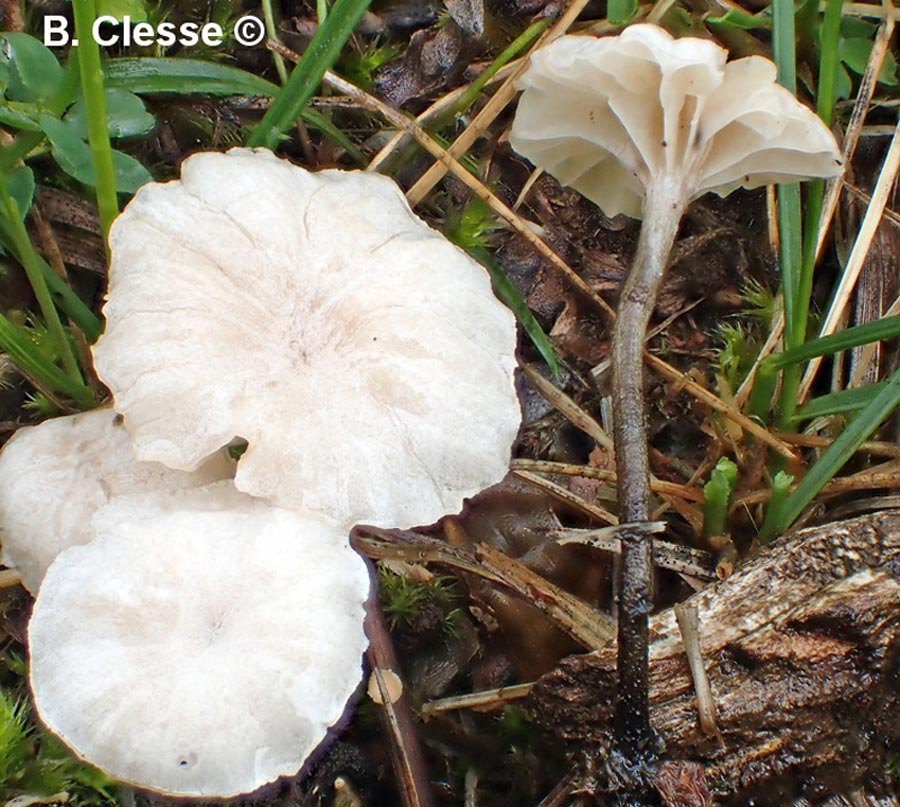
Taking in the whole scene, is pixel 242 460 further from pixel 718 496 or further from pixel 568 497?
pixel 718 496

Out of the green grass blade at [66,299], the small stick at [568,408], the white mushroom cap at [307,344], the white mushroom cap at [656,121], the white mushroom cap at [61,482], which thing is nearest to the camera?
the white mushroom cap at [307,344]

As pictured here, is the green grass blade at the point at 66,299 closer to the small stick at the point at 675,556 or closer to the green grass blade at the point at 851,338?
the small stick at the point at 675,556

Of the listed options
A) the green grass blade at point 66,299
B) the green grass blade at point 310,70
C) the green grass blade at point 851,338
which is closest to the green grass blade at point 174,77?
the green grass blade at point 310,70

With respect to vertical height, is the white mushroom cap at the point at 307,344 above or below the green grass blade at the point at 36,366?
above

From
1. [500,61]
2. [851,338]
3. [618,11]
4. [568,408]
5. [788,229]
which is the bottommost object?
[568,408]

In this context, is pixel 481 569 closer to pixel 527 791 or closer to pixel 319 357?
pixel 527 791

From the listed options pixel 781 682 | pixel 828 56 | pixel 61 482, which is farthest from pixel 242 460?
pixel 828 56
